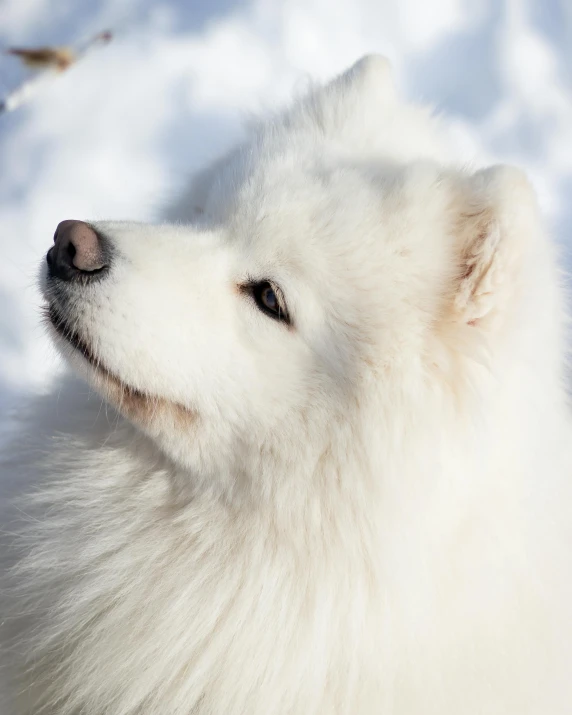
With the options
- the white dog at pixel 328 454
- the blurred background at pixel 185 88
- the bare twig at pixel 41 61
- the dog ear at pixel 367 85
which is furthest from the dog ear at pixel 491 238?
the bare twig at pixel 41 61

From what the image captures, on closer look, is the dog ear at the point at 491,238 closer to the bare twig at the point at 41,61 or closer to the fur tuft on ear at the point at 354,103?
the fur tuft on ear at the point at 354,103

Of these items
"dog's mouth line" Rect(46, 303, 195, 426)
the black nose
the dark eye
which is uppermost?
the dark eye

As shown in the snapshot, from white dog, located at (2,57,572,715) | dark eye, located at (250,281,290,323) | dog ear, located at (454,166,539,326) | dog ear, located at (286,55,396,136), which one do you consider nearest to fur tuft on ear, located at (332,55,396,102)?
dog ear, located at (286,55,396,136)

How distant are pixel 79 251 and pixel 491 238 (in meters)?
1.10

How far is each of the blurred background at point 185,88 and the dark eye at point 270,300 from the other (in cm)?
264

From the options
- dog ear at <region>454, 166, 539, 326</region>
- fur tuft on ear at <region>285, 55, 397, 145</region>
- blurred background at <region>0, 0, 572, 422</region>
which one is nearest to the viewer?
dog ear at <region>454, 166, 539, 326</region>

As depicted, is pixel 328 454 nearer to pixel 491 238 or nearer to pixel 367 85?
pixel 491 238

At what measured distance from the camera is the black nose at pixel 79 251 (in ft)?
6.00

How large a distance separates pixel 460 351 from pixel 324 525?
64 cm

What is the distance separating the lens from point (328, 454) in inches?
75.3

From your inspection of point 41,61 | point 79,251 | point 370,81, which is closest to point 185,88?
point 41,61

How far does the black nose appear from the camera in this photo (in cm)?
183

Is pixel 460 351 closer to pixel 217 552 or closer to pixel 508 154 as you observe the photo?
pixel 217 552

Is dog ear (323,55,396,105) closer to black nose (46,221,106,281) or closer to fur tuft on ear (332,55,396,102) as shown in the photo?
fur tuft on ear (332,55,396,102)
